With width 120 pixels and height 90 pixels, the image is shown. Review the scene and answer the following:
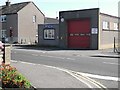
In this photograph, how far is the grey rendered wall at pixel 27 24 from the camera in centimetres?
5316

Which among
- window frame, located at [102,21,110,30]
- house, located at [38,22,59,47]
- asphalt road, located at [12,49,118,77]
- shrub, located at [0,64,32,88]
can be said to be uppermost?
window frame, located at [102,21,110,30]

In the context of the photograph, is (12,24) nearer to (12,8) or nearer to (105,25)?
(12,8)

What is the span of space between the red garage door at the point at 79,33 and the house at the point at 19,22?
734 inches

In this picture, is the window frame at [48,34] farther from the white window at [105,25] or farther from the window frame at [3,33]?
the window frame at [3,33]

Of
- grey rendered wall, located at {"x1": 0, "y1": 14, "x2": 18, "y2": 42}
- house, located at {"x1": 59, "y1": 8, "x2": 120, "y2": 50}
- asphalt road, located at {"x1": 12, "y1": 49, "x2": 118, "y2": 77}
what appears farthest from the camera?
grey rendered wall, located at {"x1": 0, "y1": 14, "x2": 18, "y2": 42}

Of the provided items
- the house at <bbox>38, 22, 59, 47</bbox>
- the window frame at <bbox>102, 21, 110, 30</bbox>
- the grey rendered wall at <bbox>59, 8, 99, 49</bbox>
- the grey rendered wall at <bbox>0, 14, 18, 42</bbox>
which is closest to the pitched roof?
the grey rendered wall at <bbox>0, 14, 18, 42</bbox>

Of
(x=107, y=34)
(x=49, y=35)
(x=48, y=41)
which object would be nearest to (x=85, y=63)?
(x=107, y=34)

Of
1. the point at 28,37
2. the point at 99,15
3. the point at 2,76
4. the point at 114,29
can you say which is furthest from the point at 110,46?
the point at 2,76

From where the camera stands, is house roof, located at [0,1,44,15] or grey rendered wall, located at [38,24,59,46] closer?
grey rendered wall, located at [38,24,59,46]

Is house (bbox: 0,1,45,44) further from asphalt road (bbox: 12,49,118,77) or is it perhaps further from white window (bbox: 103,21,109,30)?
asphalt road (bbox: 12,49,118,77)

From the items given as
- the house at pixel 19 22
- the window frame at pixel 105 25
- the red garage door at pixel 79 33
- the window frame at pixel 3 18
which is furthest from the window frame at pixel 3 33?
the window frame at pixel 105 25

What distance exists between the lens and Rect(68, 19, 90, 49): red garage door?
3462 centimetres

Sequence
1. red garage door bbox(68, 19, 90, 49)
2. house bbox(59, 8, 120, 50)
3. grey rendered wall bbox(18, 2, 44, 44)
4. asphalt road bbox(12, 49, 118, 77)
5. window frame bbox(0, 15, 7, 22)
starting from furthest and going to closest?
window frame bbox(0, 15, 7, 22) → grey rendered wall bbox(18, 2, 44, 44) → red garage door bbox(68, 19, 90, 49) → house bbox(59, 8, 120, 50) → asphalt road bbox(12, 49, 118, 77)

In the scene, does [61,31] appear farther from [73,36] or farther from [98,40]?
[98,40]
